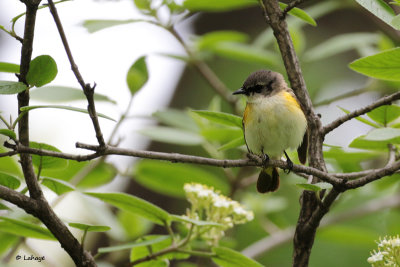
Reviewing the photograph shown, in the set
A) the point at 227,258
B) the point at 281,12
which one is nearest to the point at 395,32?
the point at 281,12

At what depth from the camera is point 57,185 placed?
1869mm

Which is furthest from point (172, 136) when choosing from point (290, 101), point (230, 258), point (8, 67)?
point (8, 67)

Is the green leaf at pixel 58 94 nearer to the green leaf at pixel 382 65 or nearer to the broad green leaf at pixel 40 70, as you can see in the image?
the broad green leaf at pixel 40 70

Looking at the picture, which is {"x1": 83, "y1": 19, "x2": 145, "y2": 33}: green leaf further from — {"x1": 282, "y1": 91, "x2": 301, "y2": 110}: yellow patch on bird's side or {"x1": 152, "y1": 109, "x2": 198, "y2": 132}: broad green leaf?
{"x1": 282, "y1": 91, "x2": 301, "y2": 110}: yellow patch on bird's side

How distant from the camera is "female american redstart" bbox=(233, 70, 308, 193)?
2854 mm

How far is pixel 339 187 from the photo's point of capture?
68.0 inches

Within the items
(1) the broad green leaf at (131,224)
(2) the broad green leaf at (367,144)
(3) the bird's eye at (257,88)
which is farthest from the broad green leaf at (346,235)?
(2) the broad green leaf at (367,144)

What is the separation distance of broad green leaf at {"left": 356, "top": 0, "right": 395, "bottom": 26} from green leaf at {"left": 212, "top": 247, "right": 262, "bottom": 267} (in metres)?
0.83

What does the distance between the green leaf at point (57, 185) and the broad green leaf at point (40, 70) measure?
0.35 metres

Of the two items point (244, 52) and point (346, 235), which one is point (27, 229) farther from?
point (346, 235)

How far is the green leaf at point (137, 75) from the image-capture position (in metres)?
2.47

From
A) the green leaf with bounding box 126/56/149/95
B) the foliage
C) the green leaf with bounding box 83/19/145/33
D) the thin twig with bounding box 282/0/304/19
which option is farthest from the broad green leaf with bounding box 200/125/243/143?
the thin twig with bounding box 282/0/304/19

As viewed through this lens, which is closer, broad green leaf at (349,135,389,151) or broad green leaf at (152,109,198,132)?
broad green leaf at (349,135,389,151)

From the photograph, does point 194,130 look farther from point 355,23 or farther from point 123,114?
point 355,23
